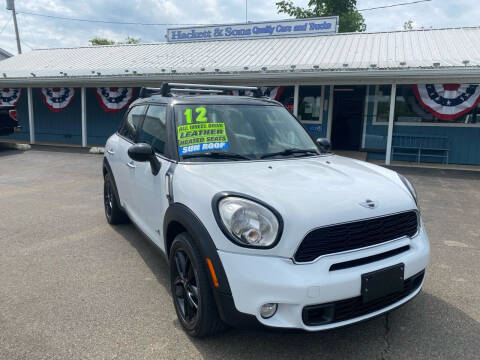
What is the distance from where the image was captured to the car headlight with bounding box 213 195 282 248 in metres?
2.17

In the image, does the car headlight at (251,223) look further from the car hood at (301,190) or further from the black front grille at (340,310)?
the black front grille at (340,310)

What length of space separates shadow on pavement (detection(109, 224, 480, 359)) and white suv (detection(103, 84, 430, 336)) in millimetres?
256

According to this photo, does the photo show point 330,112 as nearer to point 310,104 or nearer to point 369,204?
point 310,104

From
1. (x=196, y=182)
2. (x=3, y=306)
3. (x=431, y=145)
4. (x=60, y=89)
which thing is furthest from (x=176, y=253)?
(x=60, y=89)

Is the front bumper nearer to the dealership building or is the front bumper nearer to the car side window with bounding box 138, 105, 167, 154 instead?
the car side window with bounding box 138, 105, 167, 154

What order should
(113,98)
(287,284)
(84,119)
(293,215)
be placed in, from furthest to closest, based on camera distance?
1. (84,119)
2. (113,98)
3. (293,215)
4. (287,284)

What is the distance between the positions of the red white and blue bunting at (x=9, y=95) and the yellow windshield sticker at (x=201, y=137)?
15682mm

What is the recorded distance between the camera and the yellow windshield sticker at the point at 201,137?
3057 millimetres

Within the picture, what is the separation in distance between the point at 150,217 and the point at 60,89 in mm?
13775

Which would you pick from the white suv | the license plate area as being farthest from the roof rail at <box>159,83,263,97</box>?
the license plate area

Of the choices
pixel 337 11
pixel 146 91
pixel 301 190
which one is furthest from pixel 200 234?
pixel 337 11

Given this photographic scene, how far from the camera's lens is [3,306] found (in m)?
3.05

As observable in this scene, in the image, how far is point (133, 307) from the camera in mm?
3033

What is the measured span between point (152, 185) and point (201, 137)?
61 cm
